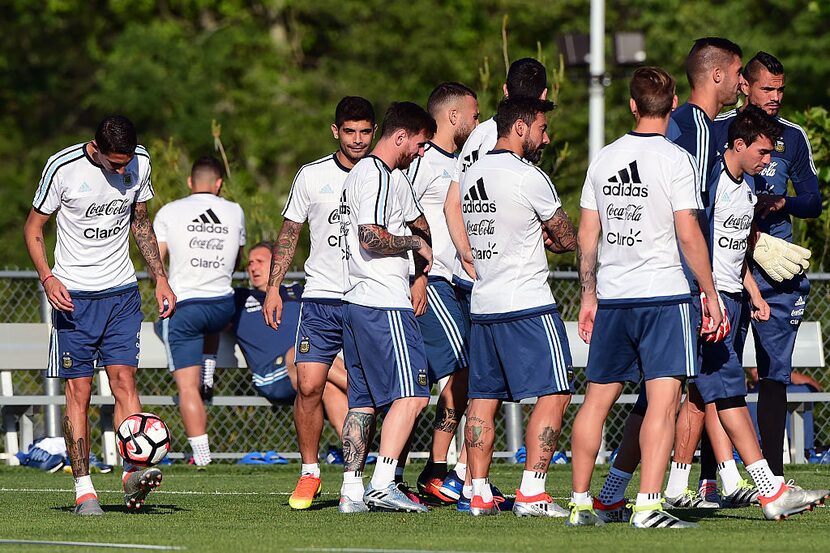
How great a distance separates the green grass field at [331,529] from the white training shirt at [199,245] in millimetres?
2769

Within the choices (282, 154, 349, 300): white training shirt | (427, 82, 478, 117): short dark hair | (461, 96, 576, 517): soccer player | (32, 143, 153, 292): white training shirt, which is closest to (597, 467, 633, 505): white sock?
(461, 96, 576, 517): soccer player

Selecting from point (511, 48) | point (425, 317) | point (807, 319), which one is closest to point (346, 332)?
point (425, 317)

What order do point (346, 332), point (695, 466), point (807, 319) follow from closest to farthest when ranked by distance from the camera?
point (346, 332) < point (695, 466) < point (807, 319)

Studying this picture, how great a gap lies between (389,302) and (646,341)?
67.3 inches

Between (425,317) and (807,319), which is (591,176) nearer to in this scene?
(425,317)

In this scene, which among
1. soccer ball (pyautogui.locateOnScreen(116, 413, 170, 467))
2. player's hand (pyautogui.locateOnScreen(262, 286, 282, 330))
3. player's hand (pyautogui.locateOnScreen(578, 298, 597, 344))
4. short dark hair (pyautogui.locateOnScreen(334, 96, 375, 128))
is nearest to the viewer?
player's hand (pyautogui.locateOnScreen(578, 298, 597, 344))

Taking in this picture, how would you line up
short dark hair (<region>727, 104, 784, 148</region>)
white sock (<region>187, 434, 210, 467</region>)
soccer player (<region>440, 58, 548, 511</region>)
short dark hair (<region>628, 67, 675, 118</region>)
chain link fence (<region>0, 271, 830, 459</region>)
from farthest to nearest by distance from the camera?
1. chain link fence (<region>0, 271, 830, 459</region>)
2. white sock (<region>187, 434, 210, 467</region>)
3. soccer player (<region>440, 58, 548, 511</region>)
4. short dark hair (<region>727, 104, 784, 148</region>)
5. short dark hair (<region>628, 67, 675, 118</region>)

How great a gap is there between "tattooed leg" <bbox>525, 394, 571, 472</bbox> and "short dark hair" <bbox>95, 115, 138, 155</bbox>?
8.95ft

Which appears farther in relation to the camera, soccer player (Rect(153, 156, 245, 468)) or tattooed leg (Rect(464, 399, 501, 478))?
soccer player (Rect(153, 156, 245, 468))

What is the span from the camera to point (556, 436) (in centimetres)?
872

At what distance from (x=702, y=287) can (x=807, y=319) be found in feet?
22.8

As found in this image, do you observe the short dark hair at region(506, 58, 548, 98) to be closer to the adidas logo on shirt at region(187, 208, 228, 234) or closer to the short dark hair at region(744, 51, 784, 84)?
the short dark hair at region(744, 51, 784, 84)

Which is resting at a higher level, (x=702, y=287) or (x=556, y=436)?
(x=702, y=287)

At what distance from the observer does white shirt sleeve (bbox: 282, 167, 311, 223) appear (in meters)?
9.84
